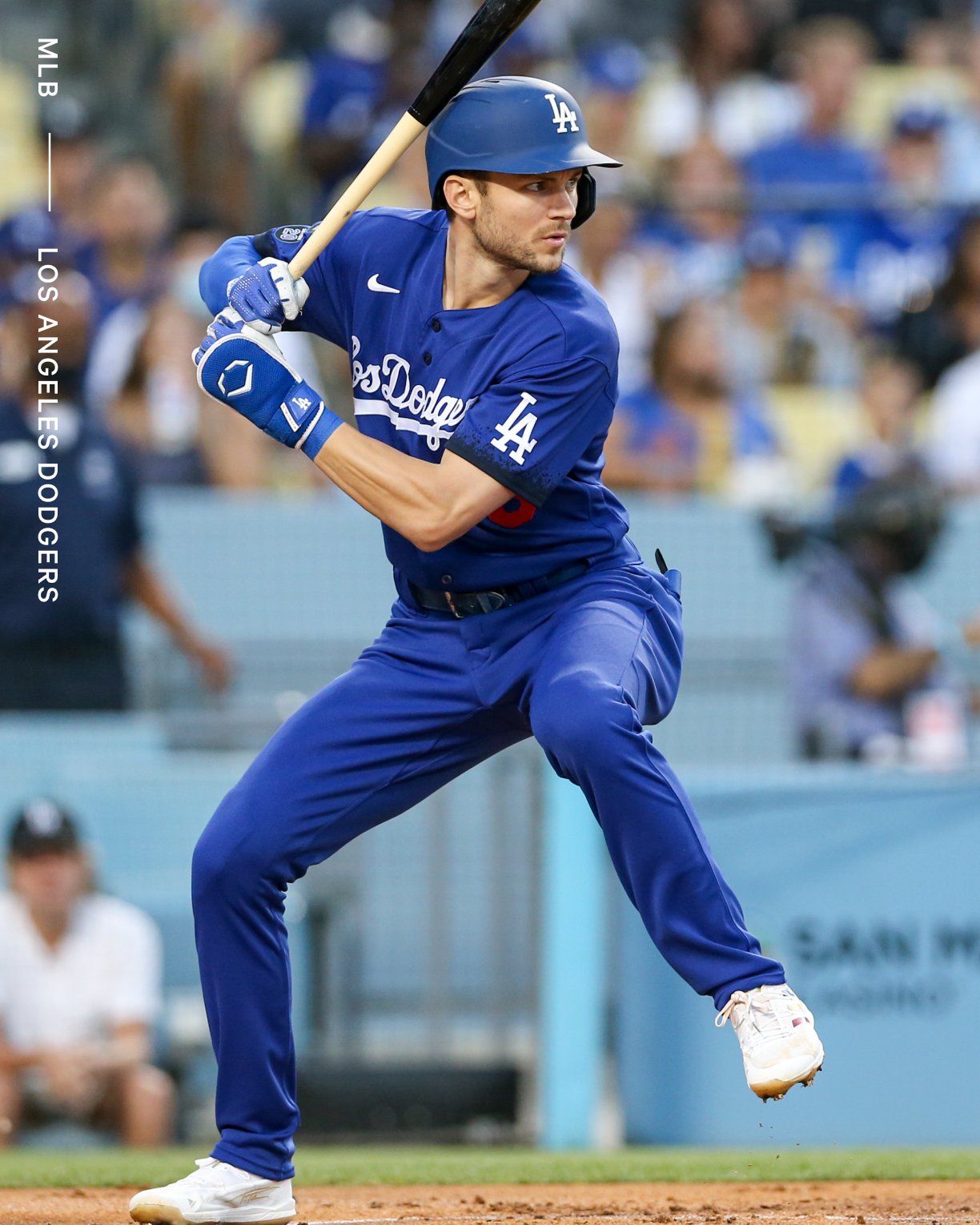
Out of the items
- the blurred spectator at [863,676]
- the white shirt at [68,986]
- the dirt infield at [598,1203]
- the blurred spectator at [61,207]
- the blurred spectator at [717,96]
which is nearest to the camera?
the dirt infield at [598,1203]

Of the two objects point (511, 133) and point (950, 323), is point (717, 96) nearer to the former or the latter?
point (950, 323)

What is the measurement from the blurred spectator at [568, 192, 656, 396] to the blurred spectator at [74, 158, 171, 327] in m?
1.97

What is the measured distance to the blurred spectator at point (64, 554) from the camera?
7254mm

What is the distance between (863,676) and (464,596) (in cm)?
367

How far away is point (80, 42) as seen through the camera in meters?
11.4

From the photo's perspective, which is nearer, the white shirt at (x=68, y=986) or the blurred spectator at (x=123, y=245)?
the white shirt at (x=68, y=986)

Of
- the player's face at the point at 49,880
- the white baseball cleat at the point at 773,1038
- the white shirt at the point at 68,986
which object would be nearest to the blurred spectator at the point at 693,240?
the player's face at the point at 49,880

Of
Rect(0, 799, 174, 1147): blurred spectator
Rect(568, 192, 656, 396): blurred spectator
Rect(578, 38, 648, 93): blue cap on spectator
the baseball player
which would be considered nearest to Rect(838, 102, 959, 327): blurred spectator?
Rect(568, 192, 656, 396): blurred spectator

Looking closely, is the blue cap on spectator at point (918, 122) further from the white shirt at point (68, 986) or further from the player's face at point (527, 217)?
the player's face at point (527, 217)

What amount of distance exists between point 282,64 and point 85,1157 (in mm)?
7459

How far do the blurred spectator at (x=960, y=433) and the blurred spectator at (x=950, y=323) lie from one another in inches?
13.6

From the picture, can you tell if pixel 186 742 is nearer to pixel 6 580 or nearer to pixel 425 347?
pixel 6 580

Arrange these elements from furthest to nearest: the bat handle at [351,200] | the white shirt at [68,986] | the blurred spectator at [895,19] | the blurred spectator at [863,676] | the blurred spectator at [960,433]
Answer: the blurred spectator at [895,19] < the blurred spectator at [960,433] < the blurred spectator at [863,676] < the white shirt at [68,986] < the bat handle at [351,200]

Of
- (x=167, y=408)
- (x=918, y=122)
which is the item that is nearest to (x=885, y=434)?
(x=918, y=122)
